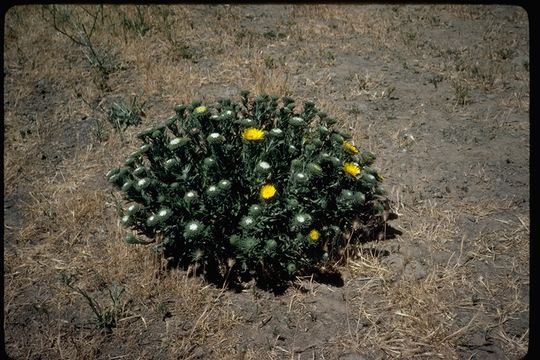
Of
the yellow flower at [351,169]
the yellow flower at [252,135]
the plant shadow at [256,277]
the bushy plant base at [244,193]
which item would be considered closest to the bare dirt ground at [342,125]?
the plant shadow at [256,277]

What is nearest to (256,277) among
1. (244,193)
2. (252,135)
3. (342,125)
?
(244,193)

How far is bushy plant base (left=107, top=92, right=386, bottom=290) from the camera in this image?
8.93 ft

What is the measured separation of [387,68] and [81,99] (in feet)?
12.8

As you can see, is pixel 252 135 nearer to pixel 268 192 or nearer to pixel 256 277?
pixel 268 192

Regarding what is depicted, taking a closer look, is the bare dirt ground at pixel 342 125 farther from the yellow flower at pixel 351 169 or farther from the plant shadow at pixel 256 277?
the yellow flower at pixel 351 169

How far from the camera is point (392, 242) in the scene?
3.31 m

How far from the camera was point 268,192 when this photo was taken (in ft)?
8.80

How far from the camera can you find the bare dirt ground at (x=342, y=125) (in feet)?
8.77

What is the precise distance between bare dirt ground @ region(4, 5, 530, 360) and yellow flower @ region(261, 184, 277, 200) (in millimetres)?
702

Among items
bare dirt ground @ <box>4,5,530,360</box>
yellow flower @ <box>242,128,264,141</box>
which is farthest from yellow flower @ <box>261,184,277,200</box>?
bare dirt ground @ <box>4,5,530,360</box>

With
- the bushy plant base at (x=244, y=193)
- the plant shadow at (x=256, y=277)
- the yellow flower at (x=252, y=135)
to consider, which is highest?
the yellow flower at (x=252, y=135)

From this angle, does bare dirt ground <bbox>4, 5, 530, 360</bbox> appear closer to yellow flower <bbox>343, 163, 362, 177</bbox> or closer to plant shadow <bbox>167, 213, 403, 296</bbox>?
plant shadow <bbox>167, 213, 403, 296</bbox>

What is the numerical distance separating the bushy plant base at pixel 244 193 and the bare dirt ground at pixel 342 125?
0.23 m

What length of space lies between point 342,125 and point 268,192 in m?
2.18
